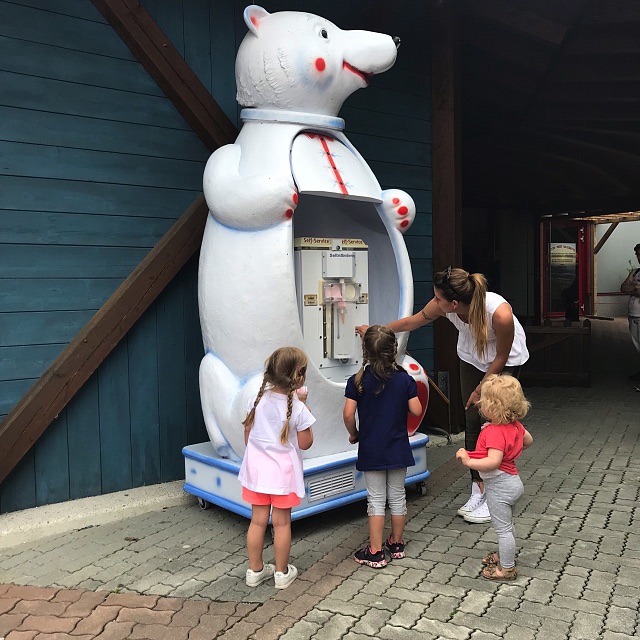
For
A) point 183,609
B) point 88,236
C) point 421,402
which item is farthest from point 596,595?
point 88,236

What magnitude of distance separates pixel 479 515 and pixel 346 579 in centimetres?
107

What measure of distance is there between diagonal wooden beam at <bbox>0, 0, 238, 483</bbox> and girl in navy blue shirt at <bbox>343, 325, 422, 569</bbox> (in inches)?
67.5

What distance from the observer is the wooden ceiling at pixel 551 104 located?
5.75 metres

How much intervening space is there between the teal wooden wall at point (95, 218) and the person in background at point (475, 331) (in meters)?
1.70

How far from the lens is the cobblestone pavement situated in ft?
9.18

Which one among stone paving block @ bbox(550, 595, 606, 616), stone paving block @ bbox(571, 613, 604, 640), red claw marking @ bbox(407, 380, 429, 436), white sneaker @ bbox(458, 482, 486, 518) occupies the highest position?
red claw marking @ bbox(407, 380, 429, 436)

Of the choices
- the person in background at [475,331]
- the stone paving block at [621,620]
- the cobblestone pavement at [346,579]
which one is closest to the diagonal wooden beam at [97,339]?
the cobblestone pavement at [346,579]

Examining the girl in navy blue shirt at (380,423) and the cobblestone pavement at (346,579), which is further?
the girl in navy blue shirt at (380,423)

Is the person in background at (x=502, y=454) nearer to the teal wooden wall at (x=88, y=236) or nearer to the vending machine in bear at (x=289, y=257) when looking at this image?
the vending machine in bear at (x=289, y=257)

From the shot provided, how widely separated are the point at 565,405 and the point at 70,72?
5.72 m

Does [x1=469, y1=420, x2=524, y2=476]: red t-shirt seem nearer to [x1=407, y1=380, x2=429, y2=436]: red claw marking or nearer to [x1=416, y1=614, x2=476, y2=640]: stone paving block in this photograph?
[x1=416, y1=614, x2=476, y2=640]: stone paving block

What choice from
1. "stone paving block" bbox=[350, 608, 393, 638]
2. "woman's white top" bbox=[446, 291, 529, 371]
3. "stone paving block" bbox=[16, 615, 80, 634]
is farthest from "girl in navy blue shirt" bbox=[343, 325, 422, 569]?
"stone paving block" bbox=[16, 615, 80, 634]

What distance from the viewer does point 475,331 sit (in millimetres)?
3768

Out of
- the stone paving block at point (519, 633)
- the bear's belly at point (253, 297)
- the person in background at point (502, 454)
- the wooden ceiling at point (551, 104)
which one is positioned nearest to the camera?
the stone paving block at point (519, 633)
